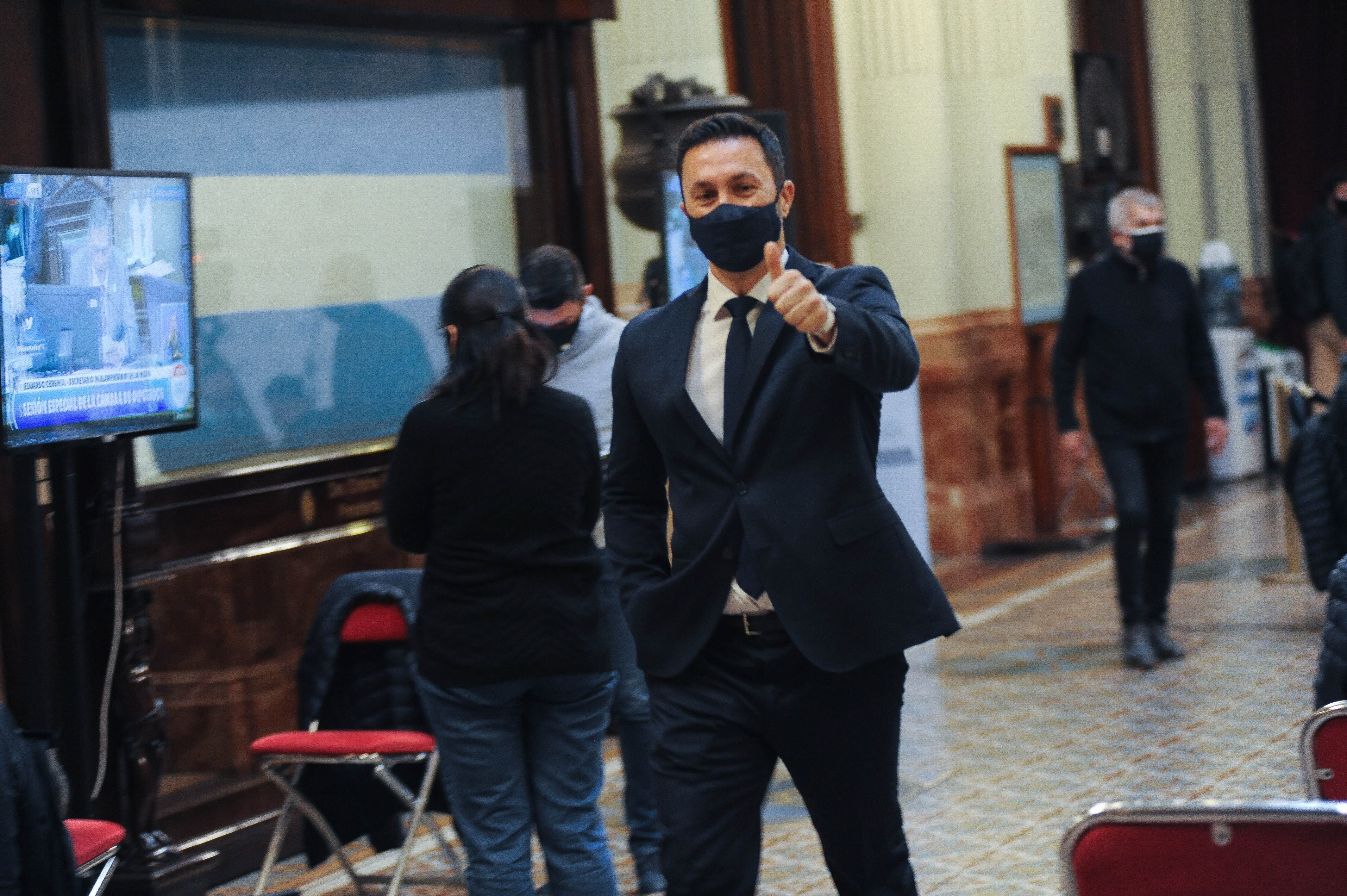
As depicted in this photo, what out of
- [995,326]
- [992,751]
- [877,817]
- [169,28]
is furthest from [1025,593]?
[877,817]

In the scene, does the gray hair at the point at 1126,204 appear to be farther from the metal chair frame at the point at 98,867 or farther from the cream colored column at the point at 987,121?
the metal chair frame at the point at 98,867

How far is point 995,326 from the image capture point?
10180 millimetres

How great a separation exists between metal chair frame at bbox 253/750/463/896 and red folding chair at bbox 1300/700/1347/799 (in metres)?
1.95

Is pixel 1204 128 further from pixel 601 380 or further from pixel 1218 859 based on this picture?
pixel 1218 859

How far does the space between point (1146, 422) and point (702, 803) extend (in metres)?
4.27

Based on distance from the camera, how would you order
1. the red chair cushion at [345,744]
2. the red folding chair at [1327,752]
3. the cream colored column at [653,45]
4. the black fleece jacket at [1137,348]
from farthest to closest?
the cream colored column at [653,45]
the black fleece jacket at [1137,348]
the red chair cushion at [345,744]
the red folding chair at [1327,752]

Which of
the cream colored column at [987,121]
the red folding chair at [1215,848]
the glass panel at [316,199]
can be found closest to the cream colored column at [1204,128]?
the cream colored column at [987,121]

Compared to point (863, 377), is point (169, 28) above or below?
above

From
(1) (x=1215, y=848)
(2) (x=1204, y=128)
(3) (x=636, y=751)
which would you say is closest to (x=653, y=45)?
(3) (x=636, y=751)

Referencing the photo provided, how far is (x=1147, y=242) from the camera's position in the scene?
6.61 metres

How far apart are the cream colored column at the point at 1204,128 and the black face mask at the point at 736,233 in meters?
10.9

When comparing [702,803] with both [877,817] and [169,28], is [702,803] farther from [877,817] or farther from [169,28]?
[169,28]

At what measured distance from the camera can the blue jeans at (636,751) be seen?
14.6 feet

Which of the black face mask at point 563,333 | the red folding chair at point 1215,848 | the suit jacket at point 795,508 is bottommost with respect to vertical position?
the red folding chair at point 1215,848
